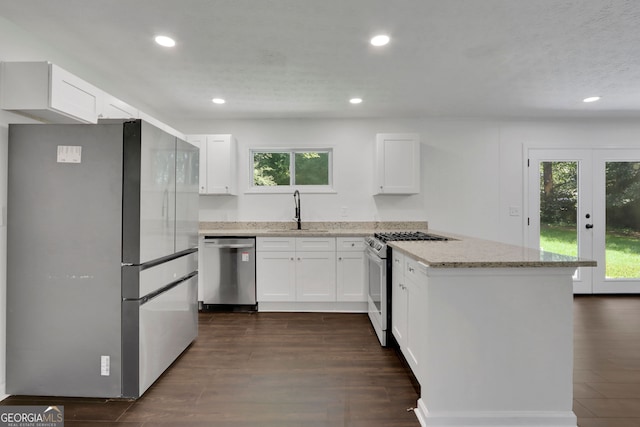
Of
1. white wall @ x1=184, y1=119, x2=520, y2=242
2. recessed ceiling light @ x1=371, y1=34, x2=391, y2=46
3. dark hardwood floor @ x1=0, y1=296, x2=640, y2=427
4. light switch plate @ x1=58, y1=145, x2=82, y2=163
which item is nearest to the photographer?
dark hardwood floor @ x1=0, y1=296, x2=640, y2=427

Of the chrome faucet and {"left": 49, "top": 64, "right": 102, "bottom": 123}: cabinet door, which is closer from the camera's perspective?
{"left": 49, "top": 64, "right": 102, "bottom": 123}: cabinet door

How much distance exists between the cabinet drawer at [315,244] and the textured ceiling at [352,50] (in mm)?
1597

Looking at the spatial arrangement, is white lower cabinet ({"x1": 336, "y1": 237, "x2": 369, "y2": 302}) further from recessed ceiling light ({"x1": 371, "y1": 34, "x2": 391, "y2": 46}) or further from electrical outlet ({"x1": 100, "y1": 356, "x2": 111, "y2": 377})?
electrical outlet ({"x1": 100, "y1": 356, "x2": 111, "y2": 377})

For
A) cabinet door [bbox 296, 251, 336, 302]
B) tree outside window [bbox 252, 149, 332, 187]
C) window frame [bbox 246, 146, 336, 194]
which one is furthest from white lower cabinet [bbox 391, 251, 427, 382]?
tree outside window [bbox 252, 149, 332, 187]

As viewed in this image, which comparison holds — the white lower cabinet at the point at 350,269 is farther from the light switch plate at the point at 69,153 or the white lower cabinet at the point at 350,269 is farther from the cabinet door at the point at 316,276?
the light switch plate at the point at 69,153

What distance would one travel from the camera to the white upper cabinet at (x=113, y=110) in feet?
7.71

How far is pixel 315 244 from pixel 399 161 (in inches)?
60.1

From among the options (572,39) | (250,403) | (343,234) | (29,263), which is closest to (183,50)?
(29,263)

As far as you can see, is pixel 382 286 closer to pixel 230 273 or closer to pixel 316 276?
pixel 316 276

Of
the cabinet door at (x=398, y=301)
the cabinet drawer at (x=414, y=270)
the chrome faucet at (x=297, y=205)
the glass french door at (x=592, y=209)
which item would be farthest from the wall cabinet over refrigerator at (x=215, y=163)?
the glass french door at (x=592, y=209)

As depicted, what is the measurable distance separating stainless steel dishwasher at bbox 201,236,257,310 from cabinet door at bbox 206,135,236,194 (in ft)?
2.48

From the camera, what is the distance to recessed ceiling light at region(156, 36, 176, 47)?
232 cm

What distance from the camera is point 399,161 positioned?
13.4 ft

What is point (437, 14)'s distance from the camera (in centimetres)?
205
